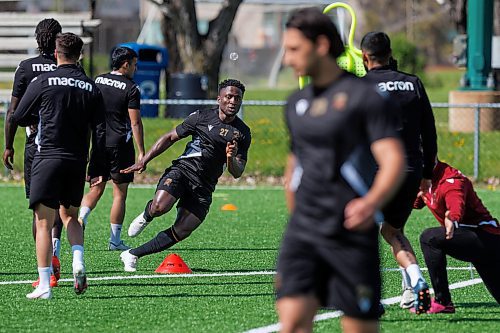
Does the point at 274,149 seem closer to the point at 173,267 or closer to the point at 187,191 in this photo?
the point at 187,191

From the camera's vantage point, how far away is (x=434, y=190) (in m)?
7.96

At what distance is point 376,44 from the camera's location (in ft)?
26.0

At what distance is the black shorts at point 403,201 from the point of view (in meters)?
7.95

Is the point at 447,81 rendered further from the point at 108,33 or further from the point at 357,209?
the point at 357,209

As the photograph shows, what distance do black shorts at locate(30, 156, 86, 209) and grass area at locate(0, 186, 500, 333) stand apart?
783 mm

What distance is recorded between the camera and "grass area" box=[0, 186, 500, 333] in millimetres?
7793

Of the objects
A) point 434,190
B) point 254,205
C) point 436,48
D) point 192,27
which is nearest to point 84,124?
point 434,190

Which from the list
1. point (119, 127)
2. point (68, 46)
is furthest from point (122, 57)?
point (68, 46)

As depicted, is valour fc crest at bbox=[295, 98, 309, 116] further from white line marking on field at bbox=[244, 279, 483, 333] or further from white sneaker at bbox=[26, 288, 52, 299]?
white sneaker at bbox=[26, 288, 52, 299]

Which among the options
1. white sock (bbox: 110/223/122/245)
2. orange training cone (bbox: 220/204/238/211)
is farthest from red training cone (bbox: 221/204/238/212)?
white sock (bbox: 110/223/122/245)

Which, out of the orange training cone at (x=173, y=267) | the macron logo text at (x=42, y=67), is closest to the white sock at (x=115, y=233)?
the orange training cone at (x=173, y=267)

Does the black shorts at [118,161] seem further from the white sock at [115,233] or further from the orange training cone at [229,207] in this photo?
the orange training cone at [229,207]

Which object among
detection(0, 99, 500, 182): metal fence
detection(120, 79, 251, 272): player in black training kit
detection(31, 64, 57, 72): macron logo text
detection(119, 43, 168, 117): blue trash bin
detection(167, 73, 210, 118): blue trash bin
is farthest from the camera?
detection(119, 43, 168, 117): blue trash bin

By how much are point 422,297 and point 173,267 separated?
2.89 meters
